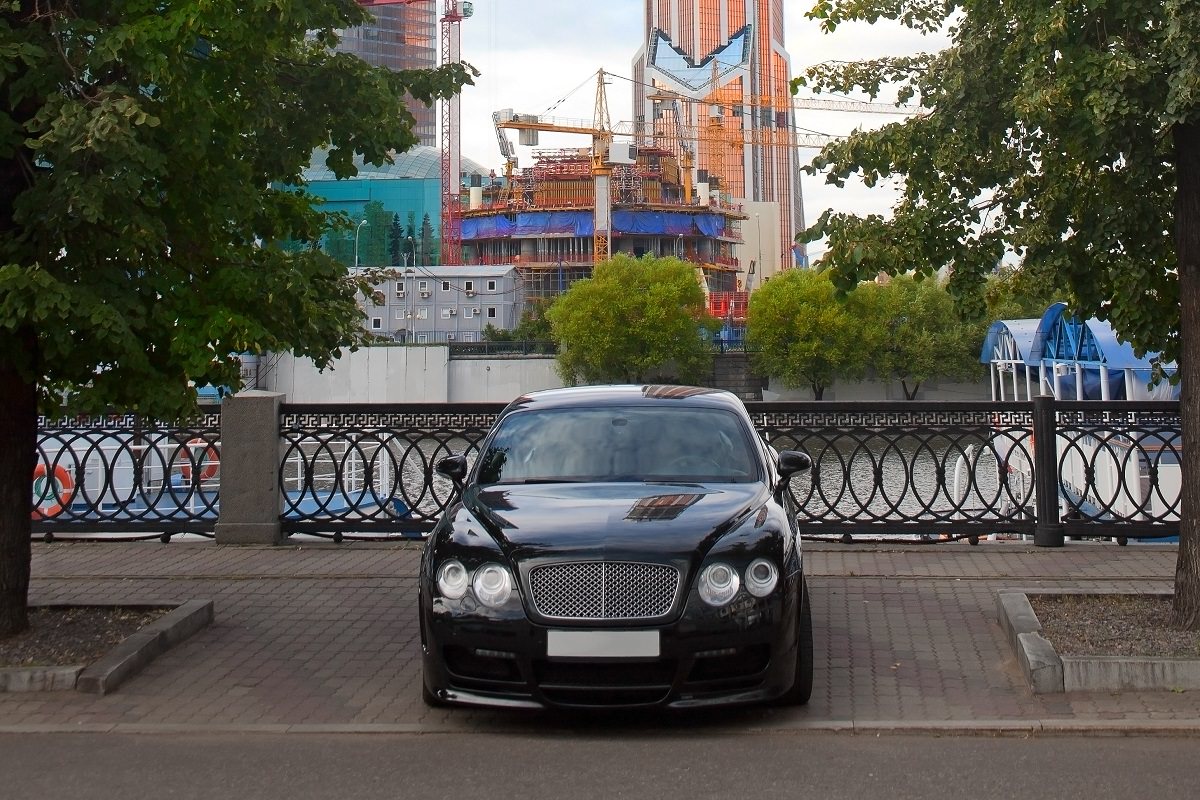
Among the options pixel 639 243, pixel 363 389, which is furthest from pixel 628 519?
pixel 639 243

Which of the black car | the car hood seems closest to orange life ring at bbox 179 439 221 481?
the car hood

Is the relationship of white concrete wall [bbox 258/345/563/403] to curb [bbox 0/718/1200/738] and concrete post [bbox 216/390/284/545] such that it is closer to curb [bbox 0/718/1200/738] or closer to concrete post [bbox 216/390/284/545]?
concrete post [bbox 216/390/284/545]

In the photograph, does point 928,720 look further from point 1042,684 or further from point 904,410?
point 904,410

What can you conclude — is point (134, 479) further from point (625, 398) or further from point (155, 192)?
point (625, 398)

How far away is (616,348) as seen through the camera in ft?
320

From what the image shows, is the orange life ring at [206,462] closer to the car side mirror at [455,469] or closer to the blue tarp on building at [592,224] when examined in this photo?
the car side mirror at [455,469]

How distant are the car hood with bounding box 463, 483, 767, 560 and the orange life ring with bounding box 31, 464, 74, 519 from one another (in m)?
6.91

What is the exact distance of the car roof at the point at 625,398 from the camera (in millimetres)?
7688

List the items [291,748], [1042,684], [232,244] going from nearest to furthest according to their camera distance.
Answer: [291,748] < [1042,684] < [232,244]

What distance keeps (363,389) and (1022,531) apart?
7534 cm

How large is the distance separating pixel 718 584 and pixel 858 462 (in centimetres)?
681

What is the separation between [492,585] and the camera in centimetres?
597

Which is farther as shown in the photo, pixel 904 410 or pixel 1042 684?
pixel 904 410

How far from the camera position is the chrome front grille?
19.1 ft
